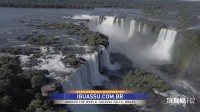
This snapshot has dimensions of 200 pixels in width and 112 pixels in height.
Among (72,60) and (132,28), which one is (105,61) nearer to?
(72,60)

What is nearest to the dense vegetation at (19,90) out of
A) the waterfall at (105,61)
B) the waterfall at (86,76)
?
the waterfall at (86,76)

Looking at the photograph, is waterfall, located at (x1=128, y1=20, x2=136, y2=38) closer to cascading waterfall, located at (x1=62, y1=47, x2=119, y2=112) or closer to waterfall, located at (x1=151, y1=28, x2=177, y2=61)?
waterfall, located at (x1=151, y1=28, x2=177, y2=61)

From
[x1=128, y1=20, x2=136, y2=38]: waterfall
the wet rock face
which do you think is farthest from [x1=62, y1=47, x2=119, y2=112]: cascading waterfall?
[x1=128, y1=20, x2=136, y2=38]: waterfall

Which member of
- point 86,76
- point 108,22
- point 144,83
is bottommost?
point 144,83

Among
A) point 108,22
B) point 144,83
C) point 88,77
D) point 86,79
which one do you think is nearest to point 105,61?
point 88,77

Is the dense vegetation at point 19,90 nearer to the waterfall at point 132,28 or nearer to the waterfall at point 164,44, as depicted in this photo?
the waterfall at point 164,44
